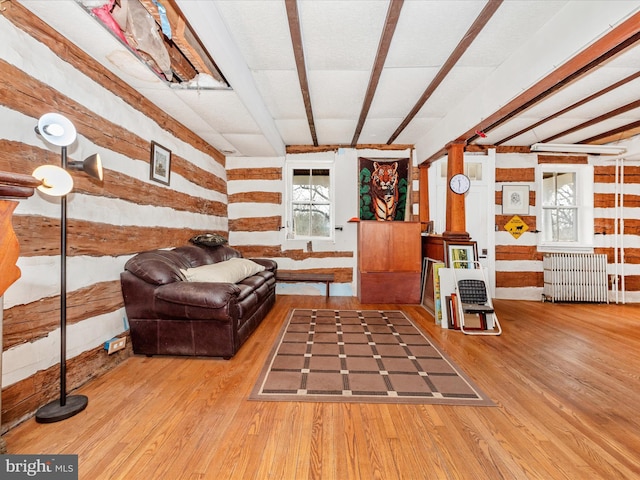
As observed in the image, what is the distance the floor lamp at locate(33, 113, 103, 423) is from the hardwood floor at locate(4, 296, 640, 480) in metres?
0.08

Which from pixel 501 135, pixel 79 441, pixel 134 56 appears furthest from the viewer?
pixel 501 135

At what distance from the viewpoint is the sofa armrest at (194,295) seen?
103 inches

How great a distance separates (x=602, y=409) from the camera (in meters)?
1.98

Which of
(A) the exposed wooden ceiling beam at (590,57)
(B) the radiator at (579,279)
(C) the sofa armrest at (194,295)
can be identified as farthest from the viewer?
(B) the radiator at (579,279)

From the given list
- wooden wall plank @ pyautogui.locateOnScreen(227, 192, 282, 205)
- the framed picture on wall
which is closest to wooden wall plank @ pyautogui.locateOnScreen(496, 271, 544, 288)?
the framed picture on wall

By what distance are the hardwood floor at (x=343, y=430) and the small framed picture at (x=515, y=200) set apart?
122 inches

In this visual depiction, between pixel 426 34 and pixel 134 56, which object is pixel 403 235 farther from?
pixel 134 56

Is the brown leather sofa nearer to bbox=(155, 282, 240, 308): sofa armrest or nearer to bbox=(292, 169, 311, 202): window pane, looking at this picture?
bbox=(155, 282, 240, 308): sofa armrest

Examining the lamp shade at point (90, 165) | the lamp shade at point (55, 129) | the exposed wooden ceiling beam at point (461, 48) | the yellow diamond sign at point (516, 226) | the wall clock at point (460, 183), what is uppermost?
the exposed wooden ceiling beam at point (461, 48)

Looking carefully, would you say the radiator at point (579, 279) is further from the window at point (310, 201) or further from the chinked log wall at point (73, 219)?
the chinked log wall at point (73, 219)

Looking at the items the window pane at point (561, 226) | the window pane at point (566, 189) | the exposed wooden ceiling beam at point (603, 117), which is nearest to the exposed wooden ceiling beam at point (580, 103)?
the exposed wooden ceiling beam at point (603, 117)

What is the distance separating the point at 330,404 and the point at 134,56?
2.95 metres

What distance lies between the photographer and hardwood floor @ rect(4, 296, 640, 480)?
1465 millimetres

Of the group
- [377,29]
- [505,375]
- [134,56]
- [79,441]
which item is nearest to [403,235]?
[505,375]
